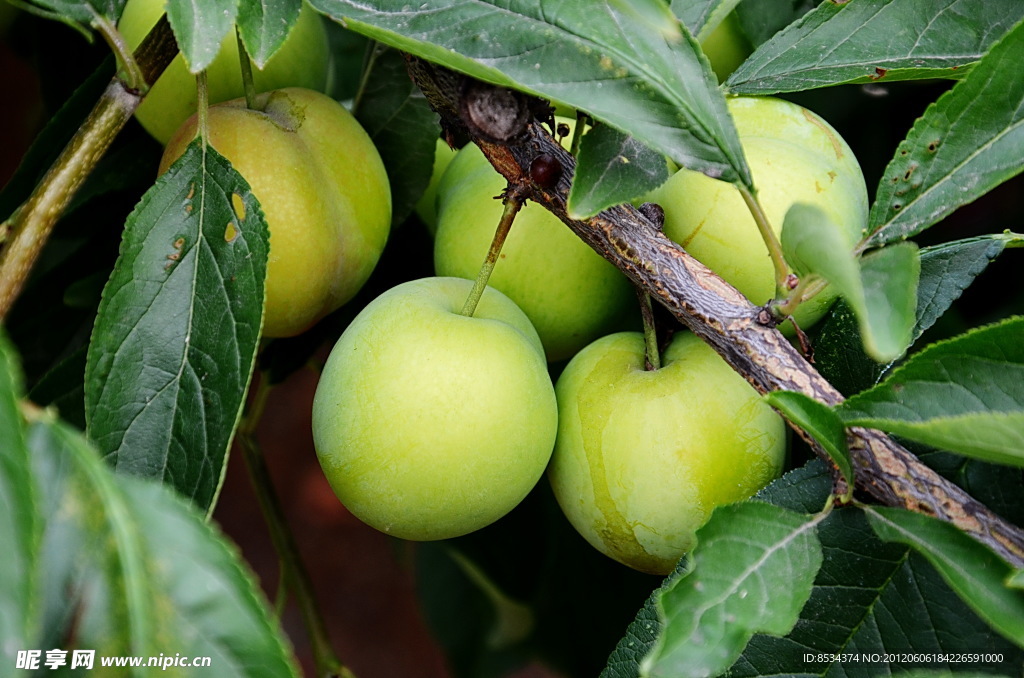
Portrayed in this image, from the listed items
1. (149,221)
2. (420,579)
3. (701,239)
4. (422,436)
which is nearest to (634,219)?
(701,239)

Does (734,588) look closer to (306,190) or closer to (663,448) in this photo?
(663,448)

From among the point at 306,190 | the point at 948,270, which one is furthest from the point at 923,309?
the point at 306,190

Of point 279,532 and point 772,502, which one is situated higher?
point 772,502

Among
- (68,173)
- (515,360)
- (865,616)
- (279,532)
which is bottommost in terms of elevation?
(279,532)

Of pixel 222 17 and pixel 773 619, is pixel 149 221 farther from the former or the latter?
pixel 773 619

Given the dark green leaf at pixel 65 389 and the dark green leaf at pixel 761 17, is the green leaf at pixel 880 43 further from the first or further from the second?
the dark green leaf at pixel 65 389

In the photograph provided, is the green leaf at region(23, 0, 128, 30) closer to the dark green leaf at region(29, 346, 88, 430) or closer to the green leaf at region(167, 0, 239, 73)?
the green leaf at region(167, 0, 239, 73)
